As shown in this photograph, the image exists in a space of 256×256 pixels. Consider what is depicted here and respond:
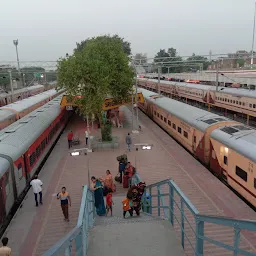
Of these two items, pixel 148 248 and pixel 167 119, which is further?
pixel 167 119

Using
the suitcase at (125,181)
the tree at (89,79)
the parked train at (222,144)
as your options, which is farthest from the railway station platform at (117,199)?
the tree at (89,79)

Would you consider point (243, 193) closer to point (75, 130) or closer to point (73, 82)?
point (73, 82)

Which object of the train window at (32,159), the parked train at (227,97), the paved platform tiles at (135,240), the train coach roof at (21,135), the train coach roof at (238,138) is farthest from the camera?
the parked train at (227,97)

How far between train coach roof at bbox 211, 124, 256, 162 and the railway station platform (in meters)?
1.95

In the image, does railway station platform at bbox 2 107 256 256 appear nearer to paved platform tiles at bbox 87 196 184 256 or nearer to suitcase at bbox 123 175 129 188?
paved platform tiles at bbox 87 196 184 256

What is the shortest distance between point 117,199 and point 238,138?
6.22 metres

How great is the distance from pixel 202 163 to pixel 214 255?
9849mm

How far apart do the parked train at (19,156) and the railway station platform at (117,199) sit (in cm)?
56

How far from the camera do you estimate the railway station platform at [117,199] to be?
7375mm

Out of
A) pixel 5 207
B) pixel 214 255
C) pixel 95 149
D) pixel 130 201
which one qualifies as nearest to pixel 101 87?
pixel 95 149

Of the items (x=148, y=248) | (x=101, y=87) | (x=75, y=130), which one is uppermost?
(x=101, y=87)

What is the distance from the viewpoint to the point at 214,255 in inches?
326

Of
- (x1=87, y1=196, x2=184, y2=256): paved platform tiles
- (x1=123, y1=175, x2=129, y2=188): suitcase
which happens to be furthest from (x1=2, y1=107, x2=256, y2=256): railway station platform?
(x1=123, y1=175, x2=129, y2=188): suitcase

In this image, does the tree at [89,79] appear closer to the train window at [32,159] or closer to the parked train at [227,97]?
the train window at [32,159]
